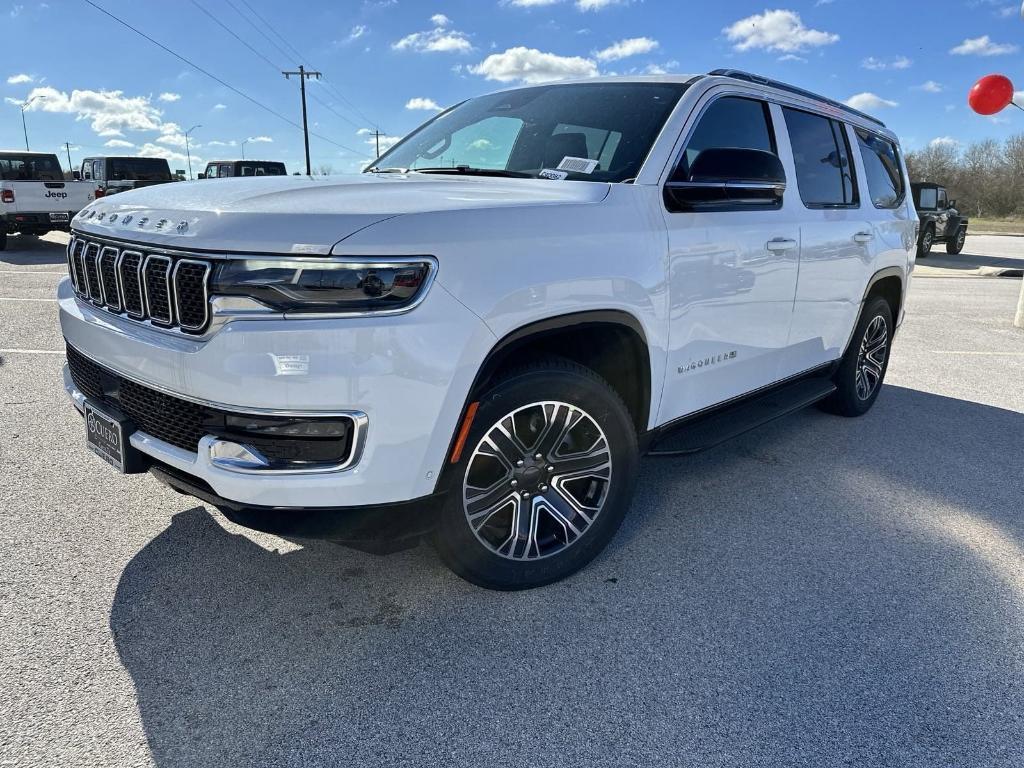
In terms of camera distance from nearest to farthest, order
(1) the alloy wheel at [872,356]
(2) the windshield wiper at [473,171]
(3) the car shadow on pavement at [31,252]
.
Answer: (2) the windshield wiper at [473,171], (1) the alloy wheel at [872,356], (3) the car shadow on pavement at [31,252]

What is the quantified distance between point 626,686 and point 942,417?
13.6 ft

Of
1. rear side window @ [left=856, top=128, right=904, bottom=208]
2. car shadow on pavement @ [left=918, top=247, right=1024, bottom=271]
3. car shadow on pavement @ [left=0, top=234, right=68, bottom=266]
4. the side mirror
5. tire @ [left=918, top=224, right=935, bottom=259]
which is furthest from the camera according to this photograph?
tire @ [left=918, top=224, right=935, bottom=259]

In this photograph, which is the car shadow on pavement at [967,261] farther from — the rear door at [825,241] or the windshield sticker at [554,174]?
the windshield sticker at [554,174]

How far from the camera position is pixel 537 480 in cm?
277

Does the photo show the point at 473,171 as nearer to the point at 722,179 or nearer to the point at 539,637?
the point at 722,179

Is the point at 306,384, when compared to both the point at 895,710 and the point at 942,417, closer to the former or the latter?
the point at 895,710

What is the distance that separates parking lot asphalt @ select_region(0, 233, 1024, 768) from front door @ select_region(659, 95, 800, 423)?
689mm

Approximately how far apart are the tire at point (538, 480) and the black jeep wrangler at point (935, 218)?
20.5 meters

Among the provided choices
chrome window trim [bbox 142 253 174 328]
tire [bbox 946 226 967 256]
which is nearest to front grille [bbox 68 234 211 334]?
chrome window trim [bbox 142 253 174 328]

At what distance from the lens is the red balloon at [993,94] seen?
58.0 feet

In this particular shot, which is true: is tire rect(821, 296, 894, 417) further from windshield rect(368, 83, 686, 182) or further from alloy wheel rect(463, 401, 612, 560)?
alloy wheel rect(463, 401, 612, 560)

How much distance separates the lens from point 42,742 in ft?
6.63

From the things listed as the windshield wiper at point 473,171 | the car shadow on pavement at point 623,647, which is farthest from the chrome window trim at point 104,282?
the windshield wiper at point 473,171

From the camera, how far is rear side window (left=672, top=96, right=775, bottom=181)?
10.5 feet
